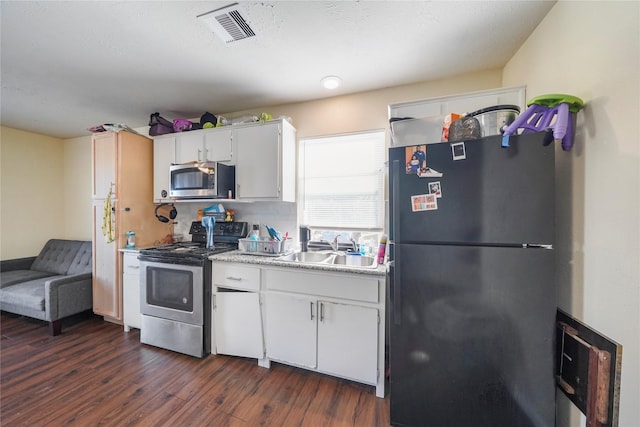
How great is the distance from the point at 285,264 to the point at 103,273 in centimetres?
238

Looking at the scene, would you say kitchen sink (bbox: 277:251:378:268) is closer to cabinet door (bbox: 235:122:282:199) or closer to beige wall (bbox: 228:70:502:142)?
cabinet door (bbox: 235:122:282:199)

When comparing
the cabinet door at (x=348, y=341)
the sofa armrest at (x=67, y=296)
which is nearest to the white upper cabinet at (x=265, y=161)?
the cabinet door at (x=348, y=341)

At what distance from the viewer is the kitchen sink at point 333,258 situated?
86.9 inches

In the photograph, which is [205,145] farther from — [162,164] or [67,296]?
[67,296]

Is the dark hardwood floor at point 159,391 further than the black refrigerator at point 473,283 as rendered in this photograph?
Yes

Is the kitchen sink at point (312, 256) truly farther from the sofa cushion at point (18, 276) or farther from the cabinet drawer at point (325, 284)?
the sofa cushion at point (18, 276)

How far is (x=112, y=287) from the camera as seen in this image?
9.07 feet

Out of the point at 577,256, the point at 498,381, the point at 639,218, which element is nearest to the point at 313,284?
the point at 498,381

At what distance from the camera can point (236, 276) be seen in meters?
2.13

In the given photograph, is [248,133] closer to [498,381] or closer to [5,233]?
[498,381]

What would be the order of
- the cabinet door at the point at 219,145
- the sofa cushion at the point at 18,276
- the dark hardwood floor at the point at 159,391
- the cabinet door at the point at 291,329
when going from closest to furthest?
the dark hardwood floor at the point at 159,391
the cabinet door at the point at 291,329
the cabinet door at the point at 219,145
the sofa cushion at the point at 18,276

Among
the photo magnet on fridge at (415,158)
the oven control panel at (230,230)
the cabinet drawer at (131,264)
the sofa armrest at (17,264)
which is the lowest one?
the sofa armrest at (17,264)

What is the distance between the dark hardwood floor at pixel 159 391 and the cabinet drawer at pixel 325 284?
68cm

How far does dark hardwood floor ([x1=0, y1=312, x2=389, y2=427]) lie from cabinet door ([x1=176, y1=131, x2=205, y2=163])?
1.93 meters
